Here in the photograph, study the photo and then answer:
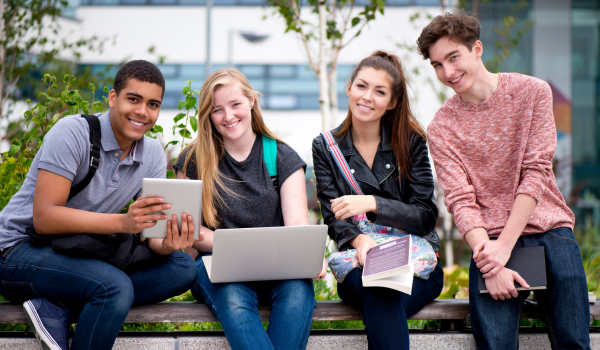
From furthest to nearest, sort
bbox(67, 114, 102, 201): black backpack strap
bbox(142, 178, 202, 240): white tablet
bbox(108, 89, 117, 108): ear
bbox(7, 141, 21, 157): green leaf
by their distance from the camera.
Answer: bbox(7, 141, 21, 157): green leaf < bbox(108, 89, 117, 108): ear < bbox(67, 114, 102, 201): black backpack strap < bbox(142, 178, 202, 240): white tablet

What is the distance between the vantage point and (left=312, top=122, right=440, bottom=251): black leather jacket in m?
2.49

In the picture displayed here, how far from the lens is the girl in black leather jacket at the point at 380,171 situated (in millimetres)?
2350

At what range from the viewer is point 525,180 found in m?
2.21

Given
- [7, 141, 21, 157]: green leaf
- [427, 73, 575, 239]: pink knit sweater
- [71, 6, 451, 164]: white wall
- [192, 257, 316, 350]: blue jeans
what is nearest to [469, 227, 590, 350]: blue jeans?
[427, 73, 575, 239]: pink knit sweater

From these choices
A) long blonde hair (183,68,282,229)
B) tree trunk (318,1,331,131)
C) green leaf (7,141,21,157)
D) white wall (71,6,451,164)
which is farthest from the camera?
white wall (71,6,451,164)

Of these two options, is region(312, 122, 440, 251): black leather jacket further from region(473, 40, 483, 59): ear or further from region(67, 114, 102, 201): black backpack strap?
region(67, 114, 102, 201): black backpack strap

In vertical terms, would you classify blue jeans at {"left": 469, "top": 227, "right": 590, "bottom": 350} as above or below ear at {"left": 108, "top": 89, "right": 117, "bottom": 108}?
below

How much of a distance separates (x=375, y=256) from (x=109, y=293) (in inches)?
43.2

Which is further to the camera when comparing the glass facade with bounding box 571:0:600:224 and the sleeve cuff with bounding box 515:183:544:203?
the glass facade with bounding box 571:0:600:224

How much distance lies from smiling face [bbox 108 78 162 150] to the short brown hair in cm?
131

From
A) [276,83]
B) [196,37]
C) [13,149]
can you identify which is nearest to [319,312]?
[13,149]

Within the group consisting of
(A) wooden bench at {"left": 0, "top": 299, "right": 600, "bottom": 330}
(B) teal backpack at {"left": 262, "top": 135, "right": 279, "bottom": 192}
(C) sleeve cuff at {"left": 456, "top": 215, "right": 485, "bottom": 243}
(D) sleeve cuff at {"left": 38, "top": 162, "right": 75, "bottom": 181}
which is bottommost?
(A) wooden bench at {"left": 0, "top": 299, "right": 600, "bottom": 330}

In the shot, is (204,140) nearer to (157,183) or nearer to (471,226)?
(157,183)

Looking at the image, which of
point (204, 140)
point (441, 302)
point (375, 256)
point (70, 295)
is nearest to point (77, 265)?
point (70, 295)
